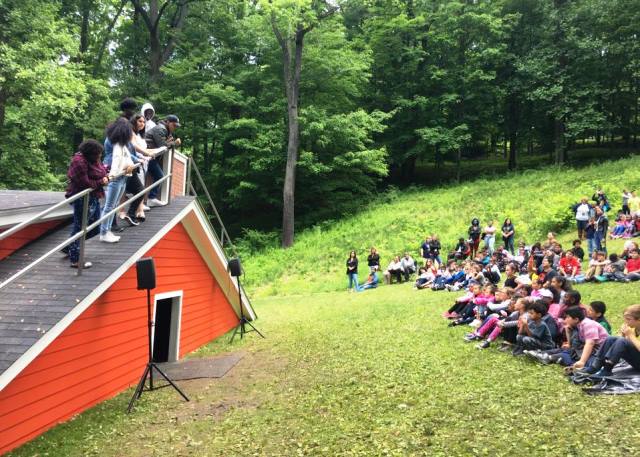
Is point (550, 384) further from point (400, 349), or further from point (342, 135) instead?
point (342, 135)

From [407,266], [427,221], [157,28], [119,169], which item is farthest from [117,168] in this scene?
[157,28]

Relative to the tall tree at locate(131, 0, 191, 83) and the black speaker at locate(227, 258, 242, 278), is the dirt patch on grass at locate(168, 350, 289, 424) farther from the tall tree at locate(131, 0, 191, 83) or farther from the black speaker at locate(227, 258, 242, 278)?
the tall tree at locate(131, 0, 191, 83)

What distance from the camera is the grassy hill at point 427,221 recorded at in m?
17.6

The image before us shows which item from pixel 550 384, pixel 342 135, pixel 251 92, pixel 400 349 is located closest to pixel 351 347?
pixel 400 349

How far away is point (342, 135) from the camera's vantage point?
24781 mm

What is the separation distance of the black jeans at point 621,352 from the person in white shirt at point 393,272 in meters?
10.3

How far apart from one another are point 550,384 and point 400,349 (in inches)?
103

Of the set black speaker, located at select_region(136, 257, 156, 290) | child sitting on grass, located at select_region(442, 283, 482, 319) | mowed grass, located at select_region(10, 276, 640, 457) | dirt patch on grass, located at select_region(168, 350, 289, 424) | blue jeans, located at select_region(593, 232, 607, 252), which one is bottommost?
dirt patch on grass, located at select_region(168, 350, 289, 424)

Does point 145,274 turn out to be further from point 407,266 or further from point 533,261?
point 407,266

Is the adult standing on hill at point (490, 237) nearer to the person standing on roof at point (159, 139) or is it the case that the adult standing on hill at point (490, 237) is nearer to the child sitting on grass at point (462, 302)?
the child sitting on grass at point (462, 302)

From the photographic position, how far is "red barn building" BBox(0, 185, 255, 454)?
475 centimetres

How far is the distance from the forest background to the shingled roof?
14.1 meters

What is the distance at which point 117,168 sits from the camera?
6355mm

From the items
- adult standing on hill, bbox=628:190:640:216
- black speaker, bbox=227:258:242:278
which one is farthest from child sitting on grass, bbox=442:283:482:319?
adult standing on hill, bbox=628:190:640:216
